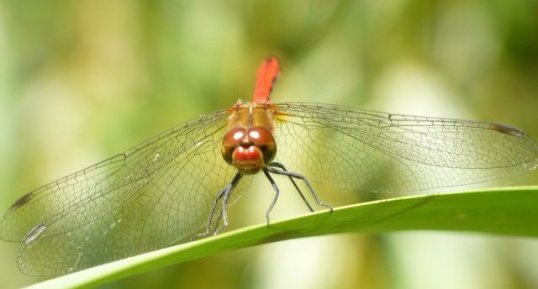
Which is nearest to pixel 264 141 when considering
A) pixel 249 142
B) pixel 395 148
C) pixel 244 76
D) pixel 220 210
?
pixel 249 142

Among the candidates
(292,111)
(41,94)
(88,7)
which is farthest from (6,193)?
(292,111)

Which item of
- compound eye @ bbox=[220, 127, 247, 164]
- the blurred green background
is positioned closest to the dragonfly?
compound eye @ bbox=[220, 127, 247, 164]

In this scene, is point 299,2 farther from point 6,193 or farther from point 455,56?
point 6,193

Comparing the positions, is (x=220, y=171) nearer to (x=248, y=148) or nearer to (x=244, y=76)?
(x=248, y=148)

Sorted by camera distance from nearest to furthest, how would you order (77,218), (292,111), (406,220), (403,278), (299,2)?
(406,220) → (77,218) → (292,111) → (403,278) → (299,2)

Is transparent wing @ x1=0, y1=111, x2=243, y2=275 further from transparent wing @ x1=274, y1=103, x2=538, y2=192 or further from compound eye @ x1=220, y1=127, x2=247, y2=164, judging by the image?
transparent wing @ x1=274, y1=103, x2=538, y2=192

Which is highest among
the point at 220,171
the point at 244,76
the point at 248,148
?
the point at 244,76
